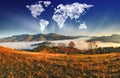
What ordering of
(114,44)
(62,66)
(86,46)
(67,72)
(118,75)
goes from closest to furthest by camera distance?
(118,75)
(67,72)
(62,66)
(114,44)
(86,46)

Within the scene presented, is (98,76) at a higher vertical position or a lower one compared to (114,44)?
lower

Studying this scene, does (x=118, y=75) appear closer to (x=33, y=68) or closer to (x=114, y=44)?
(x=33, y=68)

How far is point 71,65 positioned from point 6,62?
6071 mm

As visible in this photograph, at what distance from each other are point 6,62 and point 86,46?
1605 inches

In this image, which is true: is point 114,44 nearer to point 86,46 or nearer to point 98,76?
point 86,46

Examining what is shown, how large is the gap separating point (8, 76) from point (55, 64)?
5400 millimetres

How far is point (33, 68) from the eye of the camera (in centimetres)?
2488

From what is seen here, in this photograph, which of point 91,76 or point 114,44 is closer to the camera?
point 91,76

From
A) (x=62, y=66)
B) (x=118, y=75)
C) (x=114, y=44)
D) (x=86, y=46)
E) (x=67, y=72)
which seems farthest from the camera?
(x=86, y=46)

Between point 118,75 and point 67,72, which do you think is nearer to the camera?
point 118,75

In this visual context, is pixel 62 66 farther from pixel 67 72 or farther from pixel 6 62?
pixel 6 62

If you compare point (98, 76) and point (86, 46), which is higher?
point (86, 46)

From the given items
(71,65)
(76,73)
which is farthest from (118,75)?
(71,65)

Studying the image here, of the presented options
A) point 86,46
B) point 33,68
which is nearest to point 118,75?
point 33,68
